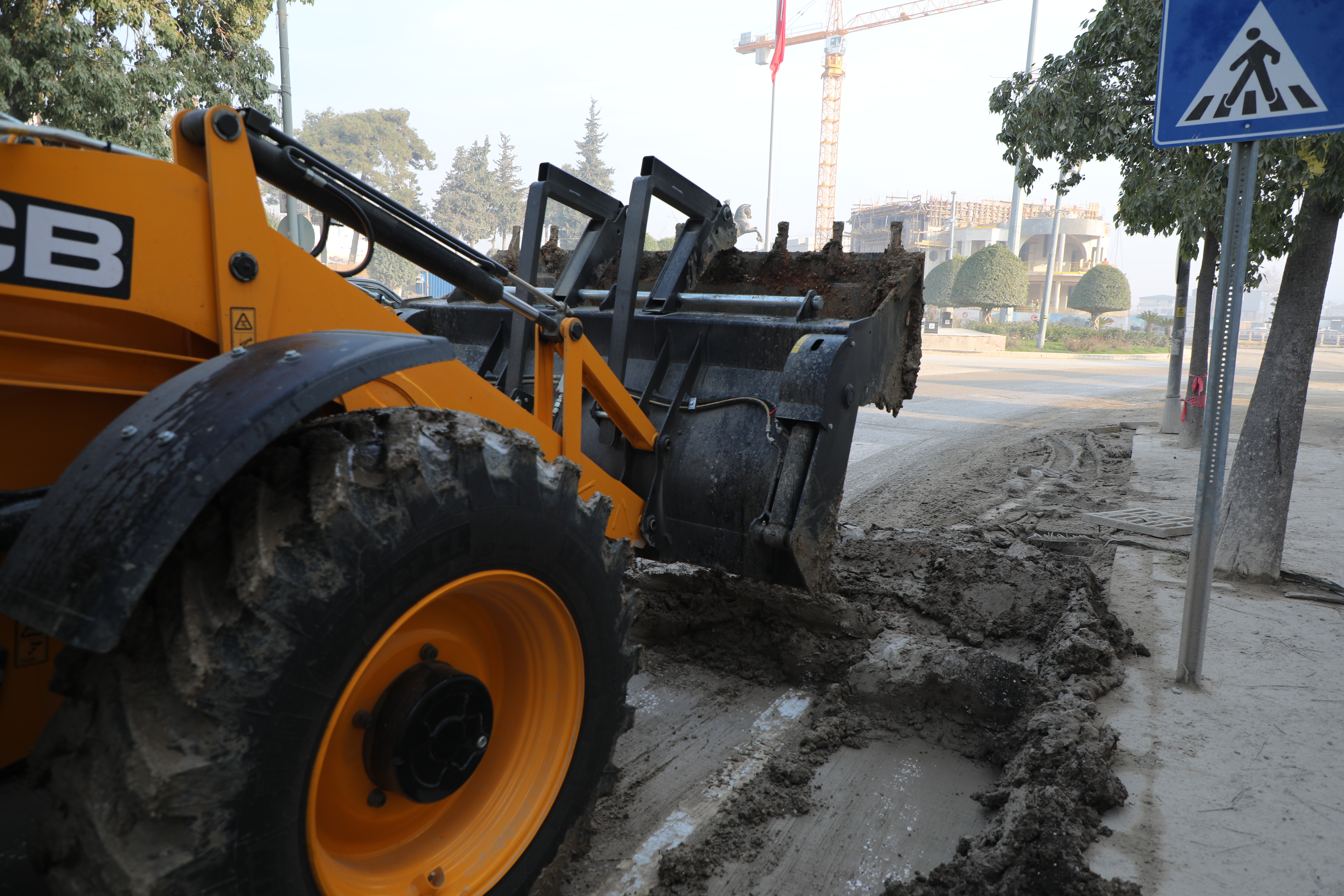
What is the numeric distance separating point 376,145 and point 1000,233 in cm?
5434

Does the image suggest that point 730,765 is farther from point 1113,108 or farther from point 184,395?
point 1113,108

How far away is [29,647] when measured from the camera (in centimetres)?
173

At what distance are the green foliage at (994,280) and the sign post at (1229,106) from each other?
146 ft

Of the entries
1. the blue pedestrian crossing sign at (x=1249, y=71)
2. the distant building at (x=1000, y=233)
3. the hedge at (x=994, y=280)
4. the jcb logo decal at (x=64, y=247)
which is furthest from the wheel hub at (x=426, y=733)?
the distant building at (x=1000, y=233)

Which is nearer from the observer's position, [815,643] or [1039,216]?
[815,643]

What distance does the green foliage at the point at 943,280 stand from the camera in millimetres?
51469

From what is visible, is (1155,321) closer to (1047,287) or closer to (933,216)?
(1047,287)

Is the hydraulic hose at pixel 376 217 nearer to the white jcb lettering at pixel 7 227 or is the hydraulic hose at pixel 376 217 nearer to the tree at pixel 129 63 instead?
the white jcb lettering at pixel 7 227

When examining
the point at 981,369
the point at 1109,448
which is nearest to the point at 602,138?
the point at 981,369

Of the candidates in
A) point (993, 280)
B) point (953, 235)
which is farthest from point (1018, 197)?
point (953, 235)

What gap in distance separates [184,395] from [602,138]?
77204mm

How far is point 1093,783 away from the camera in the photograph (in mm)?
2523

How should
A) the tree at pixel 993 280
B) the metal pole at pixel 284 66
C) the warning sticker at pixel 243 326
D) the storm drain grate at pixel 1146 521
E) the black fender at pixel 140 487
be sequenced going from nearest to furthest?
1. the black fender at pixel 140 487
2. the warning sticker at pixel 243 326
3. the storm drain grate at pixel 1146 521
4. the metal pole at pixel 284 66
5. the tree at pixel 993 280

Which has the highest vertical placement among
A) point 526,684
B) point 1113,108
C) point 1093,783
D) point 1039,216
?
point 1039,216
